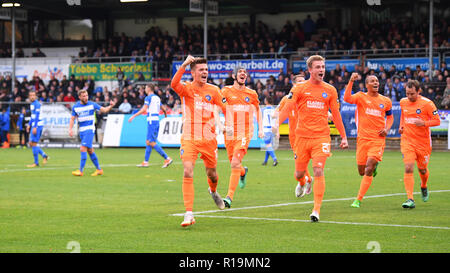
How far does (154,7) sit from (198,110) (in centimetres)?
3911

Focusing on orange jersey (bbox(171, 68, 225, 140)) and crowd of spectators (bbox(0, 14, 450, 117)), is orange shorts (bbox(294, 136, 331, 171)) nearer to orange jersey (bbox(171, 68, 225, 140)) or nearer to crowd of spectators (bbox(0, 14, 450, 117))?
orange jersey (bbox(171, 68, 225, 140))

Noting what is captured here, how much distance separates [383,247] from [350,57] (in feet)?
102

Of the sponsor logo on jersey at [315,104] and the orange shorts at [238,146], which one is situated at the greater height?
the sponsor logo on jersey at [315,104]

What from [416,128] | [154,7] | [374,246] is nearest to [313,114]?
[416,128]

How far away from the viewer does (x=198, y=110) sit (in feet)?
33.9

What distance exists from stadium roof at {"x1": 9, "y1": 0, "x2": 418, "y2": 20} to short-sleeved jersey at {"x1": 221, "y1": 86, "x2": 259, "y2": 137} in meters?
27.2

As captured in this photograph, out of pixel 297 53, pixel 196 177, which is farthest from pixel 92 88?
pixel 196 177

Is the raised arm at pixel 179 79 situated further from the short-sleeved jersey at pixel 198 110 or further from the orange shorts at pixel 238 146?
the orange shorts at pixel 238 146

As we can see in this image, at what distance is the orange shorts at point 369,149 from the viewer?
1216 centimetres

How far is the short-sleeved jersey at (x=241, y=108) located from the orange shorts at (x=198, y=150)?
276 centimetres

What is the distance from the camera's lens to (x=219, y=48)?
43.1 meters

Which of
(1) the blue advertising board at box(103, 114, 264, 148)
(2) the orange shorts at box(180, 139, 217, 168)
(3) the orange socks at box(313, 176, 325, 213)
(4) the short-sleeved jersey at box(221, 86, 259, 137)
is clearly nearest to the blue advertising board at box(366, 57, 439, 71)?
(1) the blue advertising board at box(103, 114, 264, 148)

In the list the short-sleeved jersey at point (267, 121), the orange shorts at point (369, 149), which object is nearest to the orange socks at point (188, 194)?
the orange shorts at point (369, 149)
